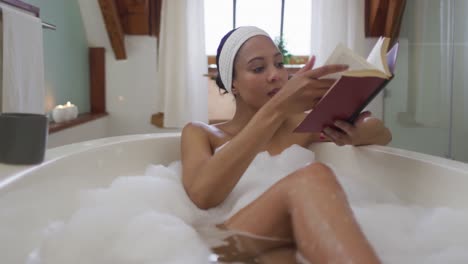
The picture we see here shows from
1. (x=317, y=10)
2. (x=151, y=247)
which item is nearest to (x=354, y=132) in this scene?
(x=151, y=247)

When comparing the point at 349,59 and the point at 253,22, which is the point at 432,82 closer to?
the point at 253,22

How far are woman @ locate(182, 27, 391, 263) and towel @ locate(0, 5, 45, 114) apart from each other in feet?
2.81

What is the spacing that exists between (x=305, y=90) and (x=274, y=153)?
0.53m

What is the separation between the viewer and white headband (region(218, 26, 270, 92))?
135 cm

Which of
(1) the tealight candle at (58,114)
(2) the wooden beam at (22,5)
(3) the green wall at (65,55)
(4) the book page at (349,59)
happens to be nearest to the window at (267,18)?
(3) the green wall at (65,55)

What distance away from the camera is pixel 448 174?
1094 millimetres

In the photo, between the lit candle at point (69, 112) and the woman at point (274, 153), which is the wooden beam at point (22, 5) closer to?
the lit candle at point (69, 112)

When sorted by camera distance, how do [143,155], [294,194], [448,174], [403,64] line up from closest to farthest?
[294,194] → [448,174] → [143,155] → [403,64]

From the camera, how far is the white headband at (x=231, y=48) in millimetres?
1350

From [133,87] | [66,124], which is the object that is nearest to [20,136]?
[66,124]

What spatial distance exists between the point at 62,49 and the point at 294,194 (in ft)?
7.60

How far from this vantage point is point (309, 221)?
2.51ft

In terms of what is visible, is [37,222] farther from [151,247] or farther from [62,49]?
[62,49]

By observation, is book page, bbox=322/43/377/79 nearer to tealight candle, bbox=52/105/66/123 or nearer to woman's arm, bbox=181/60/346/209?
woman's arm, bbox=181/60/346/209
